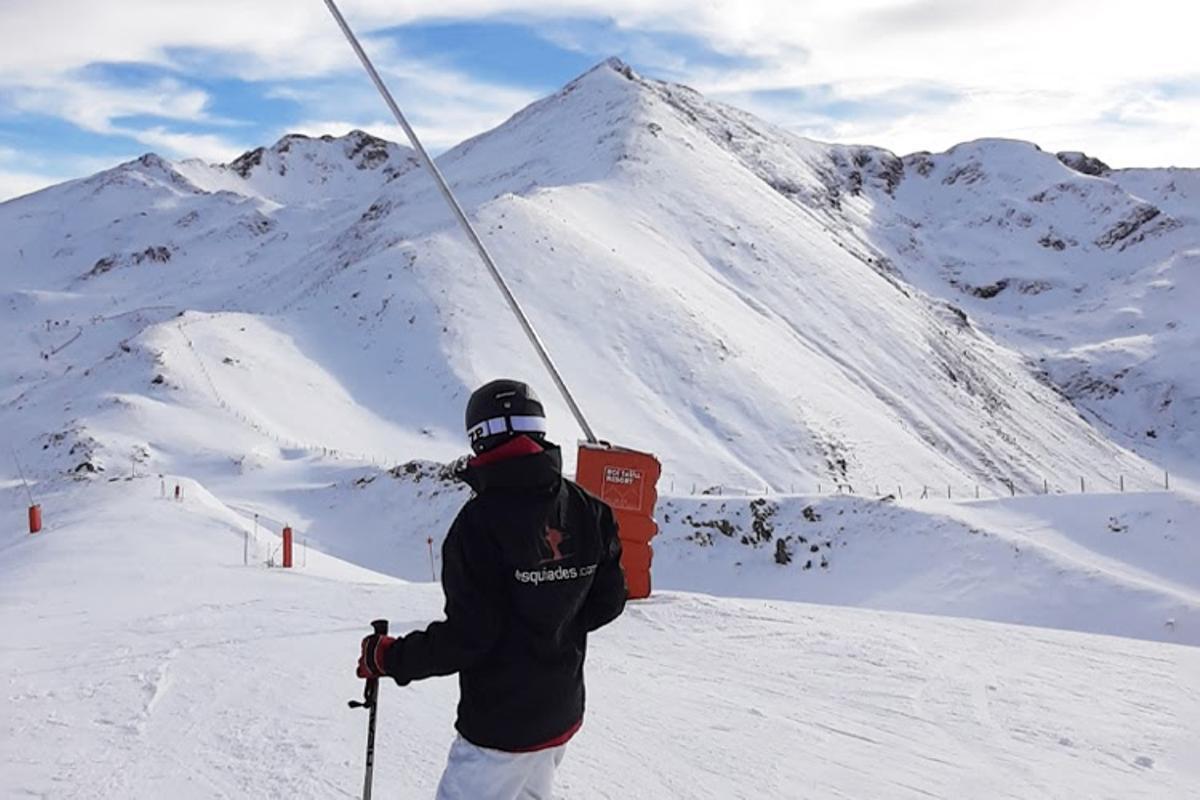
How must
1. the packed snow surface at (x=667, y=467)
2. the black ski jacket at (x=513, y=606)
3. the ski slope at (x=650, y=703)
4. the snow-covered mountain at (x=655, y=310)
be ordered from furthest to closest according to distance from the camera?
the snow-covered mountain at (x=655, y=310) → the packed snow surface at (x=667, y=467) → the ski slope at (x=650, y=703) → the black ski jacket at (x=513, y=606)

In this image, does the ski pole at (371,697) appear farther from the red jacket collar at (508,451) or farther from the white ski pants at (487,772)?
the red jacket collar at (508,451)

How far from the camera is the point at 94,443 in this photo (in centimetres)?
2903

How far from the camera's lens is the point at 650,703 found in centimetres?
744

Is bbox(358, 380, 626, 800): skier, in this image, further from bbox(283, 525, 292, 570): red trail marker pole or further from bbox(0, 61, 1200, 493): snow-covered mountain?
bbox(0, 61, 1200, 493): snow-covered mountain

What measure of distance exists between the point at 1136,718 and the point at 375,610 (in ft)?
23.6

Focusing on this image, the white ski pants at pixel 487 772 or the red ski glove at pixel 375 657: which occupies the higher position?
the red ski glove at pixel 375 657

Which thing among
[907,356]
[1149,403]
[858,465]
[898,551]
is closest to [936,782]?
[898,551]

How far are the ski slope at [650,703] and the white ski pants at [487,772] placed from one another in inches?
89.5

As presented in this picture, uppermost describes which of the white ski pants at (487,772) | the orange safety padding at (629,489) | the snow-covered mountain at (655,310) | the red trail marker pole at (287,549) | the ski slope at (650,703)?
the snow-covered mountain at (655,310)

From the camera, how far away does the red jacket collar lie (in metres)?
3.35

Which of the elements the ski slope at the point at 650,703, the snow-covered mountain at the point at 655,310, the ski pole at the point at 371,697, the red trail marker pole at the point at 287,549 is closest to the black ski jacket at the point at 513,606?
the ski pole at the point at 371,697

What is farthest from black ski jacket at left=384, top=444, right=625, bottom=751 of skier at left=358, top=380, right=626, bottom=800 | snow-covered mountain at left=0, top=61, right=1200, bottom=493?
snow-covered mountain at left=0, top=61, right=1200, bottom=493

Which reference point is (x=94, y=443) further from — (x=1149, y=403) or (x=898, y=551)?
(x=1149, y=403)

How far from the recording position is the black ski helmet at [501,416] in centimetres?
340
